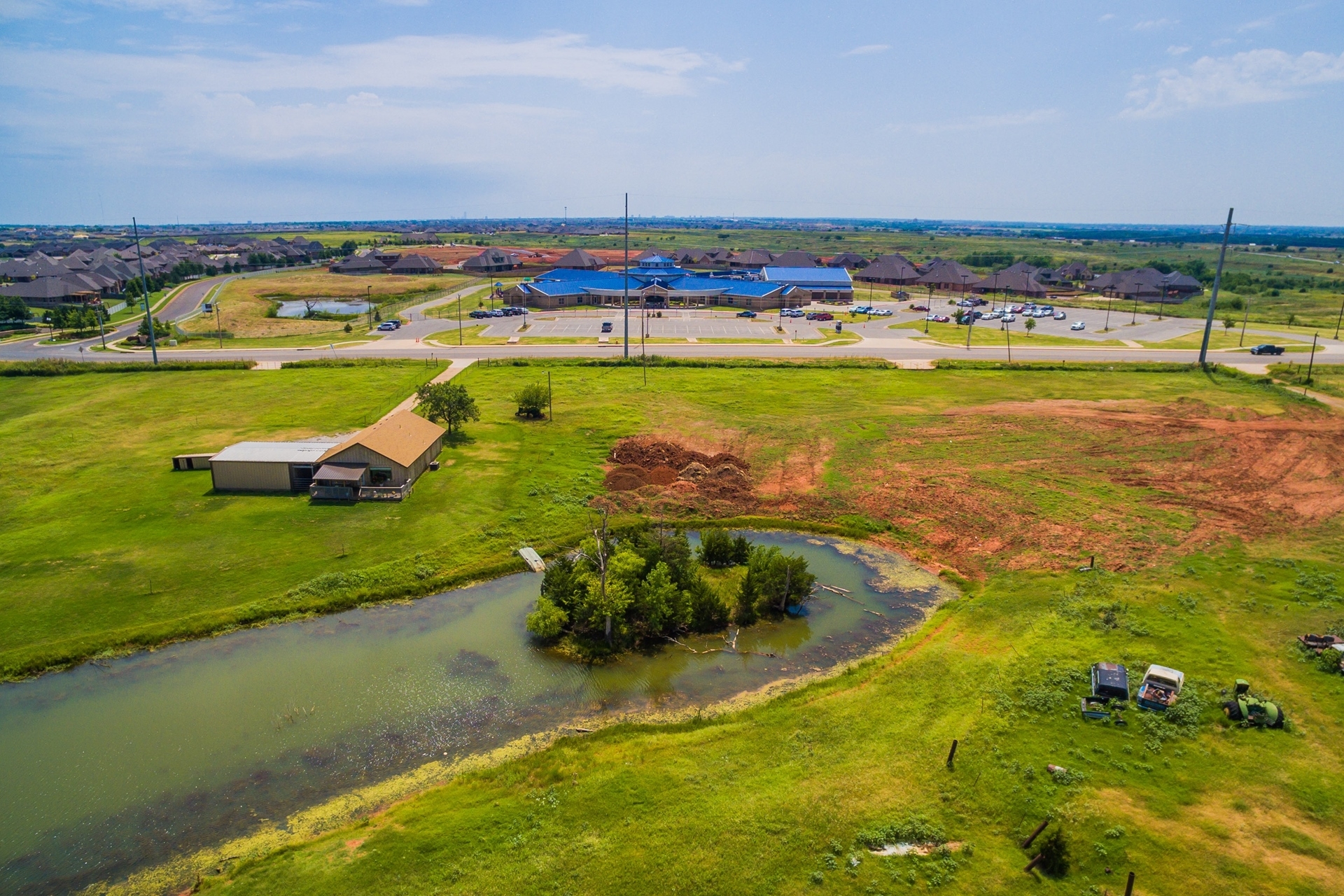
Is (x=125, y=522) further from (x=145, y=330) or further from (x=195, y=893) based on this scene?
(x=145, y=330)

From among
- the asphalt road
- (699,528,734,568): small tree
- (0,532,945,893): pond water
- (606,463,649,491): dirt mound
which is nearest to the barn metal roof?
(0,532,945,893): pond water

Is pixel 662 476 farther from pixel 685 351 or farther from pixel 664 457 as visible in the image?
pixel 685 351

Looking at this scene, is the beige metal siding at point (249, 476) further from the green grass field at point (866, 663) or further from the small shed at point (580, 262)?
the small shed at point (580, 262)

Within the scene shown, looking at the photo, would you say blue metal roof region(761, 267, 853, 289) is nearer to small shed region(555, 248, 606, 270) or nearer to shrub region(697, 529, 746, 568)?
small shed region(555, 248, 606, 270)

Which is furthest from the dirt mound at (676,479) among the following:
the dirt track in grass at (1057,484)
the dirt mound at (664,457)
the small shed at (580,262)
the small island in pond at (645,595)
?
the small shed at (580,262)

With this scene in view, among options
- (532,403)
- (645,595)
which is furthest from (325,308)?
(645,595)

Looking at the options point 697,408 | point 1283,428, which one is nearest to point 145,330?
point 697,408
